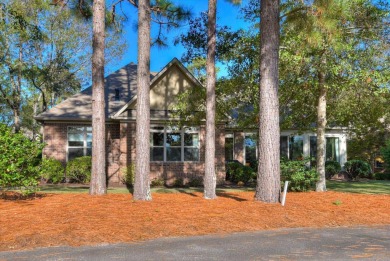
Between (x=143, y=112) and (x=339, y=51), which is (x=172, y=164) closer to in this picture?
(x=143, y=112)

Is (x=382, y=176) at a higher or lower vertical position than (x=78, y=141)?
lower

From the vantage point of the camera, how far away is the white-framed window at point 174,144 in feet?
60.5

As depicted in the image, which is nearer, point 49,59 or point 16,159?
point 16,159

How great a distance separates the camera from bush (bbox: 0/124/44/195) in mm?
10992

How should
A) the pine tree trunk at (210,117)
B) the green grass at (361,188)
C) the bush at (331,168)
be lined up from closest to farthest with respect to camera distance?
the pine tree trunk at (210,117), the green grass at (361,188), the bush at (331,168)

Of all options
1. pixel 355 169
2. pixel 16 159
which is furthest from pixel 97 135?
pixel 355 169

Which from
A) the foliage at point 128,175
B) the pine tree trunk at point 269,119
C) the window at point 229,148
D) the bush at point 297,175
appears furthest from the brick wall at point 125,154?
the pine tree trunk at point 269,119

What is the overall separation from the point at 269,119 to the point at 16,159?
7096mm

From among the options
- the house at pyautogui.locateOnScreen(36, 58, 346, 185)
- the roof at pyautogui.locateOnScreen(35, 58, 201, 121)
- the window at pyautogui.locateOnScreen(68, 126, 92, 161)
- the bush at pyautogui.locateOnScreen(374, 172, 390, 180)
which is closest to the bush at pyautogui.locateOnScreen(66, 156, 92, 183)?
the window at pyautogui.locateOnScreen(68, 126, 92, 161)

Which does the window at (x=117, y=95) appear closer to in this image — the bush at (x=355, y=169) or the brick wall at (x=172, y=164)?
the brick wall at (x=172, y=164)

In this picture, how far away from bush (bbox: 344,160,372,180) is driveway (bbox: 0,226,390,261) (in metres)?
16.9

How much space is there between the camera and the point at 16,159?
37.0 ft

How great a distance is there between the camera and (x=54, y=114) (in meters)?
19.3

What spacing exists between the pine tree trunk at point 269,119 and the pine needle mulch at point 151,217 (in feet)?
1.87
